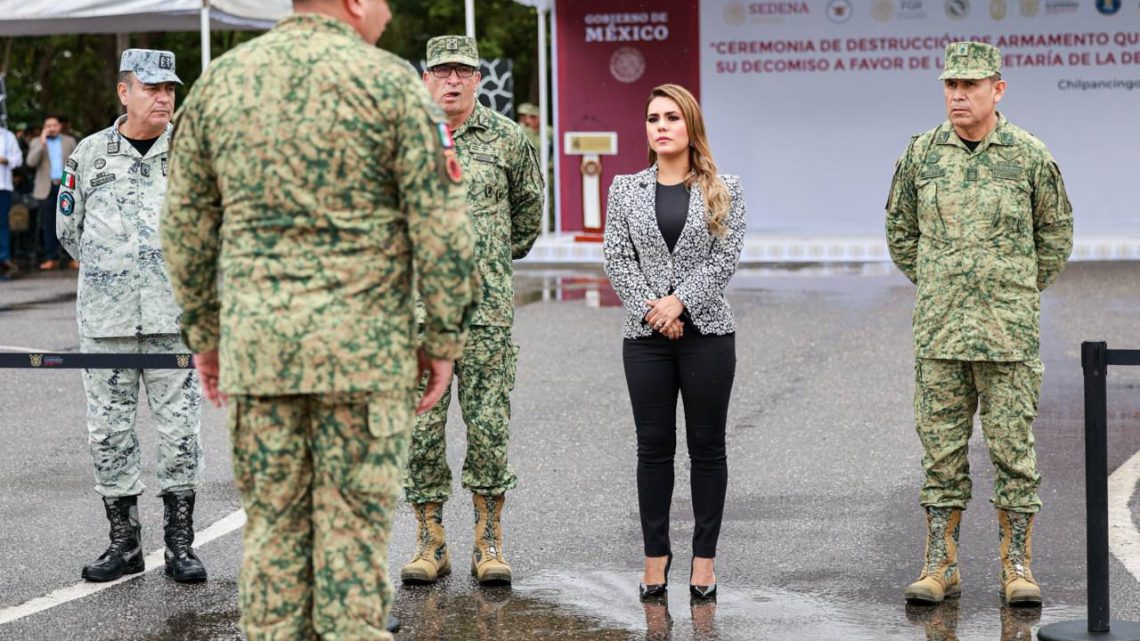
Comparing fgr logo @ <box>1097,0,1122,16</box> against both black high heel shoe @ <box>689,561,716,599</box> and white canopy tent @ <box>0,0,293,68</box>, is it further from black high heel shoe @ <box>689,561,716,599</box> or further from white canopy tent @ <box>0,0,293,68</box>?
black high heel shoe @ <box>689,561,716,599</box>

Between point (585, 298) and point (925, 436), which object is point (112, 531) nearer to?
point (925, 436)

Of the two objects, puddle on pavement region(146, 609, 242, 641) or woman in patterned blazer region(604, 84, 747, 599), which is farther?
woman in patterned blazer region(604, 84, 747, 599)

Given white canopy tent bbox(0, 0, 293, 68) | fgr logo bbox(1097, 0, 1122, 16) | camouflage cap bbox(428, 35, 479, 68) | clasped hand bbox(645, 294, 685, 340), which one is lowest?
clasped hand bbox(645, 294, 685, 340)

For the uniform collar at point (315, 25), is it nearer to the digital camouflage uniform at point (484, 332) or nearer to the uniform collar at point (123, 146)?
the digital camouflage uniform at point (484, 332)

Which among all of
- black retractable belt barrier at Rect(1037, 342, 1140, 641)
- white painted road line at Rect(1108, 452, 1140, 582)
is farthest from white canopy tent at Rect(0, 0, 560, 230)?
black retractable belt barrier at Rect(1037, 342, 1140, 641)

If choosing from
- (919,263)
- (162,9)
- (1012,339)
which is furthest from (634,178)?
(162,9)

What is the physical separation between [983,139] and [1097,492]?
1.34 m

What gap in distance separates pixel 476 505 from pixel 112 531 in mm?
1417

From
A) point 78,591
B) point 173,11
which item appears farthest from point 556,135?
point 78,591

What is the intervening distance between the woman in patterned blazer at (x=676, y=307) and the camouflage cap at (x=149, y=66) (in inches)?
70.1

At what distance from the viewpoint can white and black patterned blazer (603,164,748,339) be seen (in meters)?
6.15

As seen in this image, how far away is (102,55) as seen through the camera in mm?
34562

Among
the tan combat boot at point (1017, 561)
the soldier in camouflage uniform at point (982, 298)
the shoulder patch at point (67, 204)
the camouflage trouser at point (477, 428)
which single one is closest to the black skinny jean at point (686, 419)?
the camouflage trouser at point (477, 428)

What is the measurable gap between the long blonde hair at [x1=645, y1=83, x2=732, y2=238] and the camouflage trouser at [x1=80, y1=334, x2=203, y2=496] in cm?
206
